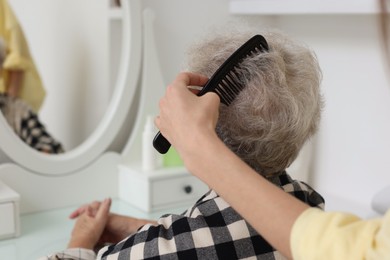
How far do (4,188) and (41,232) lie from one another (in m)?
0.12

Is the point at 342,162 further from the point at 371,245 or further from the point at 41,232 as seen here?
the point at 371,245

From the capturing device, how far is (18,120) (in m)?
1.42

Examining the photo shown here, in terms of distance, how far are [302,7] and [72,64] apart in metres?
0.61

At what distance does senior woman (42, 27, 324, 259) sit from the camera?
0.81 m

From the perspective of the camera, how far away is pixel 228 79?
2.69 feet

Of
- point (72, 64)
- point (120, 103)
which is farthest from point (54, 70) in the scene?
point (120, 103)

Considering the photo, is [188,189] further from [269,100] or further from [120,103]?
[269,100]

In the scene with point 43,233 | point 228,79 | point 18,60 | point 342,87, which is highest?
point 228,79

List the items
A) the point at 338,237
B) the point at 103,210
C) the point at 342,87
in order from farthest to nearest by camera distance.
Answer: the point at 342,87
the point at 103,210
the point at 338,237

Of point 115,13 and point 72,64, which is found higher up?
point 115,13

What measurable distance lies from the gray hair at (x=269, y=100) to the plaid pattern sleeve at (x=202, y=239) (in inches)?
3.9

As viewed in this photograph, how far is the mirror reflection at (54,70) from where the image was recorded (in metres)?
1.43

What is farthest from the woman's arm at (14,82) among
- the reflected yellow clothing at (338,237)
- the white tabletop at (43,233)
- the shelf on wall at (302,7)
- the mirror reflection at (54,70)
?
the reflected yellow clothing at (338,237)

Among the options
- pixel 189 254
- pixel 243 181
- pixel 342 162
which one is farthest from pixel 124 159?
pixel 243 181
